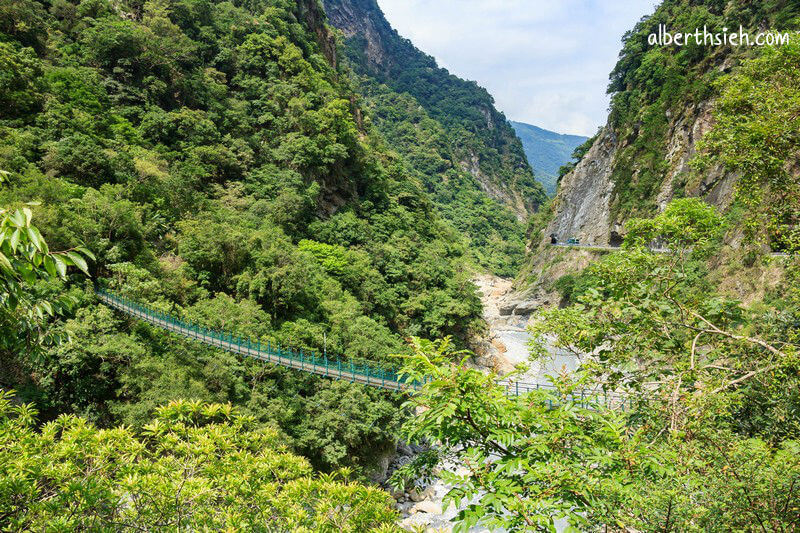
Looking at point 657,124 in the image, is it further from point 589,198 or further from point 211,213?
point 211,213

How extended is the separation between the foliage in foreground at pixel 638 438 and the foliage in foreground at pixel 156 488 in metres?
1.04

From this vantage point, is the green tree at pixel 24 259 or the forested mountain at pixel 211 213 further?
the forested mountain at pixel 211 213

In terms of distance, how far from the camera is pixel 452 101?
8531 centimetres

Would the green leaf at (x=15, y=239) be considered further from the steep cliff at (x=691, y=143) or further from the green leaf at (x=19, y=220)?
the steep cliff at (x=691, y=143)

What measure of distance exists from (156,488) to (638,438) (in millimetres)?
3462

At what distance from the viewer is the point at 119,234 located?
12.9 meters

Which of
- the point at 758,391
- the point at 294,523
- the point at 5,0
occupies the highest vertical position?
the point at 5,0

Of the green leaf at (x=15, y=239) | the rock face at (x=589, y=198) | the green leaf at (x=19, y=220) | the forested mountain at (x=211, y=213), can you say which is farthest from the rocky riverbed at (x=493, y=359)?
the rock face at (x=589, y=198)

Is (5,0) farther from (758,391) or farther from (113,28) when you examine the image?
(758,391)

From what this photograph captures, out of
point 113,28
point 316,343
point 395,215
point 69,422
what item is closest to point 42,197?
point 316,343

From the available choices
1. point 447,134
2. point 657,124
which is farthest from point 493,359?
point 447,134

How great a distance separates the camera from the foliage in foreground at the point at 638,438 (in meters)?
2.02

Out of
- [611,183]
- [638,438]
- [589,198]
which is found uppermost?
[611,183]

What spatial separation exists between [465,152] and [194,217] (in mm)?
63996
